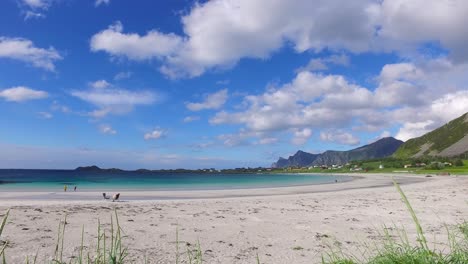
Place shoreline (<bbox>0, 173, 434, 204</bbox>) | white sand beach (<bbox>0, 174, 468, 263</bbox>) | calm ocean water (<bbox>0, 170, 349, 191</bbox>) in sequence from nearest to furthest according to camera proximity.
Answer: white sand beach (<bbox>0, 174, 468, 263</bbox>) < shoreline (<bbox>0, 173, 434, 204</bbox>) < calm ocean water (<bbox>0, 170, 349, 191</bbox>)

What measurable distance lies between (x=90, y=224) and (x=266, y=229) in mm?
7353

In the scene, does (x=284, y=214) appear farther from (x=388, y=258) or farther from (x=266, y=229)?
(x=388, y=258)

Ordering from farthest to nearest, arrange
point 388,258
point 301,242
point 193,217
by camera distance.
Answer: point 193,217 → point 301,242 → point 388,258

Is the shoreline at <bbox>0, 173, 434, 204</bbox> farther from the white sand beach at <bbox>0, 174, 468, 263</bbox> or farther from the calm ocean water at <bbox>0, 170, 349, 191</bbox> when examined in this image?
the calm ocean water at <bbox>0, 170, 349, 191</bbox>

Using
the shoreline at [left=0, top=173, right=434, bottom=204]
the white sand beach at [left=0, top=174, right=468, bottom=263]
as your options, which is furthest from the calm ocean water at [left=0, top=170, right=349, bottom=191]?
the white sand beach at [left=0, top=174, right=468, bottom=263]

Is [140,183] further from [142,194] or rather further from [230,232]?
[230,232]

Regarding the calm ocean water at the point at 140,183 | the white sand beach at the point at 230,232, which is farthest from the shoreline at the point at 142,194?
the calm ocean water at the point at 140,183

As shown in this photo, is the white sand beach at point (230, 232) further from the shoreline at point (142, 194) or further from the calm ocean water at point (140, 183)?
the calm ocean water at point (140, 183)

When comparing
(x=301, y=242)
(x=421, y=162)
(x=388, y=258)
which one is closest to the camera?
(x=388, y=258)

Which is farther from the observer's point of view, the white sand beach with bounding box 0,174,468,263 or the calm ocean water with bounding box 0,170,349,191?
the calm ocean water with bounding box 0,170,349,191

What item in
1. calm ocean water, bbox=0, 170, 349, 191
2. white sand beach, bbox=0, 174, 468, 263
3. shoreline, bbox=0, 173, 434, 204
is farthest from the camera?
calm ocean water, bbox=0, 170, 349, 191

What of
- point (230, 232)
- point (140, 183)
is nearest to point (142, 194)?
point (230, 232)

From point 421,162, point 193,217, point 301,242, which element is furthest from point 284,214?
point 421,162

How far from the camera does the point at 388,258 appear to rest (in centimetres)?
335
